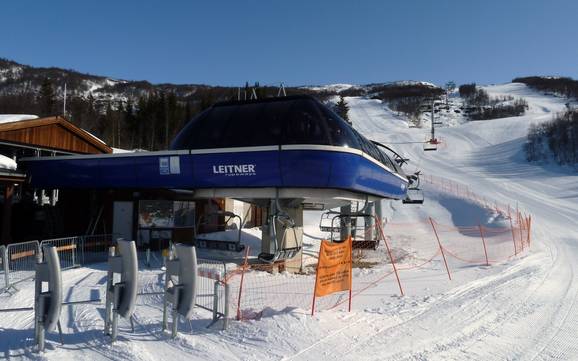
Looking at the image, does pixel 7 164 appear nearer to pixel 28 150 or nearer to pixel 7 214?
pixel 7 214

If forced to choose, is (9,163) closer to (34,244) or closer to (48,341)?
(34,244)

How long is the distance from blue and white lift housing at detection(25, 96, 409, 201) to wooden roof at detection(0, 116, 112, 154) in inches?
85.2

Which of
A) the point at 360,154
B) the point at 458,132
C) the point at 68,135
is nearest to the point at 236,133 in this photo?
the point at 360,154

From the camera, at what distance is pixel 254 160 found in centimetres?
1401

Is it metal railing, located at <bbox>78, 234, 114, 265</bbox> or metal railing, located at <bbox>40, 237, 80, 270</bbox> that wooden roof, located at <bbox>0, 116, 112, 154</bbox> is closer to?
metal railing, located at <bbox>78, 234, 114, 265</bbox>

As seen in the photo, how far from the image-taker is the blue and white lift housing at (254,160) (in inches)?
534

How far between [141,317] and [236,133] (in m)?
7.56

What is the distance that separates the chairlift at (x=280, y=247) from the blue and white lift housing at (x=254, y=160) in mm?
913

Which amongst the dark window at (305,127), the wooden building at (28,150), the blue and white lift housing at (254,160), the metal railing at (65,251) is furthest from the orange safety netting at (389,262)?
the wooden building at (28,150)

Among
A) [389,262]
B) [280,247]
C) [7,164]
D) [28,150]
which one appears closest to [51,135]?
[28,150]

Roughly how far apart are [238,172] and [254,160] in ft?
2.31

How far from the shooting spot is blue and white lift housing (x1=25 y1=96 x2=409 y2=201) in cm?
1356

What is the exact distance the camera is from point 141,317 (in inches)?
330

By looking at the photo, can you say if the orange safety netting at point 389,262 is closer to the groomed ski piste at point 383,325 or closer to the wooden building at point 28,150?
the groomed ski piste at point 383,325
